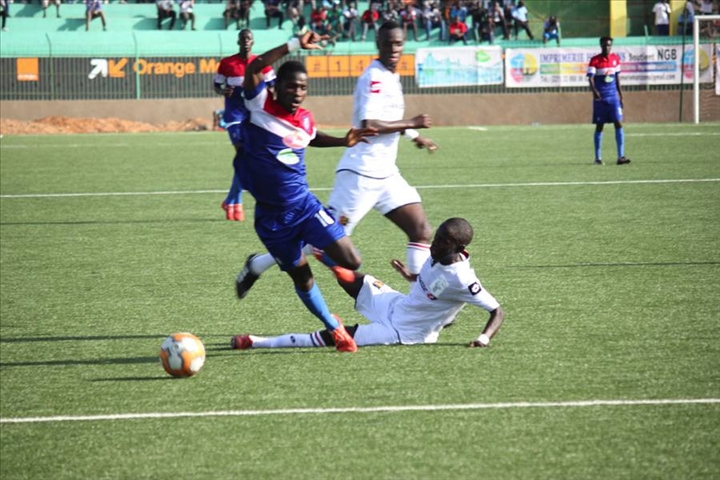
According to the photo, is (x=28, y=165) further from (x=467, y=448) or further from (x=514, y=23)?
(x=514, y=23)

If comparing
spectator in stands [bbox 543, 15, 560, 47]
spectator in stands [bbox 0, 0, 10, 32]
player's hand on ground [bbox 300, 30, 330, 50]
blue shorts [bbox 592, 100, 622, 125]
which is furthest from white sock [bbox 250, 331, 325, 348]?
spectator in stands [bbox 0, 0, 10, 32]

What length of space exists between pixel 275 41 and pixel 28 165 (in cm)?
1903

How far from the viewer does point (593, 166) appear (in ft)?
Answer: 64.6

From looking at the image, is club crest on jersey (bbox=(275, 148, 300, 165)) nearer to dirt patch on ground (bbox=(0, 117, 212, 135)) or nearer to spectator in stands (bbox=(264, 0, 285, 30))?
dirt patch on ground (bbox=(0, 117, 212, 135))

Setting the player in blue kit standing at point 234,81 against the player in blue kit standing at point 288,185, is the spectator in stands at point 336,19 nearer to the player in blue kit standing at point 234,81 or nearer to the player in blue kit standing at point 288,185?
the player in blue kit standing at point 234,81

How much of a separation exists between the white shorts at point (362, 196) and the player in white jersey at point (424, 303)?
33.1 inches

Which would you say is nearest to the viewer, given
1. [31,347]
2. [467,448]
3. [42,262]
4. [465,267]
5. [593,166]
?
[467,448]

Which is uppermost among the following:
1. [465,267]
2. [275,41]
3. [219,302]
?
[275,41]

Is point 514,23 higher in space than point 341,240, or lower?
higher

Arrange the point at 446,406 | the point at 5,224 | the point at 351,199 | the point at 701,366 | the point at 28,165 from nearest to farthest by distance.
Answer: the point at 446,406
the point at 701,366
the point at 351,199
the point at 5,224
the point at 28,165

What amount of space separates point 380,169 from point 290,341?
5.62ft

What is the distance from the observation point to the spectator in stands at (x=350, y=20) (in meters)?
40.4

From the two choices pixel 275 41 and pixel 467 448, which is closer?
pixel 467 448

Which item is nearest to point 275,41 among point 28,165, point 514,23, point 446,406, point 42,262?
point 514,23
